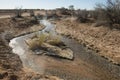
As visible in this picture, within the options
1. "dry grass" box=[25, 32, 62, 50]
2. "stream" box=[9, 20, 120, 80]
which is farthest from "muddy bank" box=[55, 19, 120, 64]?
"dry grass" box=[25, 32, 62, 50]

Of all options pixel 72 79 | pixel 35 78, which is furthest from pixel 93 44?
pixel 35 78

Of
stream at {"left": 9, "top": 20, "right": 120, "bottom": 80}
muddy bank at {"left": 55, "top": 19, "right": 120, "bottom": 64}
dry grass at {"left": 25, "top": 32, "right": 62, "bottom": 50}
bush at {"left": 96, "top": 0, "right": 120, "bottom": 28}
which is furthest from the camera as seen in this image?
bush at {"left": 96, "top": 0, "right": 120, "bottom": 28}

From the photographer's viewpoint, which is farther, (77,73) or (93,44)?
(93,44)

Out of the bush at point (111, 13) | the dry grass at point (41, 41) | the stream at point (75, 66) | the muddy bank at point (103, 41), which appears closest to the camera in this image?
the stream at point (75, 66)

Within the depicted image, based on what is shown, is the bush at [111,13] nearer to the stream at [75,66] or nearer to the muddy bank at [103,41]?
the muddy bank at [103,41]

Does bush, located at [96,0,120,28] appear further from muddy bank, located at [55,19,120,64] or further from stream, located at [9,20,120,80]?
stream, located at [9,20,120,80]

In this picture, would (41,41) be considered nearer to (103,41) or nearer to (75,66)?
(75,66)

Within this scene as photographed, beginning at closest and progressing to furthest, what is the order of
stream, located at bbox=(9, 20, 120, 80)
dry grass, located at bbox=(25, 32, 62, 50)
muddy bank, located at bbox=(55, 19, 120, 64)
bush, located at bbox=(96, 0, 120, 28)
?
stream, located at bbox=(9, 20, 120, 80) < muddy bank, located at bbox=(55, 19, 120, 64) < dry grass, located at bbox=(25, 32, 62, 50) < bush, located at bbox=(96, 0, 120, 28)

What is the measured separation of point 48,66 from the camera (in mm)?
21250

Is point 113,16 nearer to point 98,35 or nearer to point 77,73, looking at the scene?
point 98,35

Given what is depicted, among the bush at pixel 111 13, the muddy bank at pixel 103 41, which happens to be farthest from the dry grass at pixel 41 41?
the bush at pixel 111 13

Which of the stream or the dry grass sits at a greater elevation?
the dry grass

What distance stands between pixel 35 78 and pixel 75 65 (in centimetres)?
641

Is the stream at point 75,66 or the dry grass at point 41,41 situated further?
the dry grass at point 41,41
